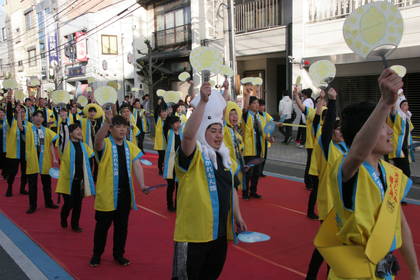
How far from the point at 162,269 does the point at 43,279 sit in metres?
1.16

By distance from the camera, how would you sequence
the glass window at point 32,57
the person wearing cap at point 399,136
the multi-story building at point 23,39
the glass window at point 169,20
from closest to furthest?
the person wearing cap at point 399,136, the glass window at point 169,20, the multi-story building at point 23,39, the glass window at point 32,57

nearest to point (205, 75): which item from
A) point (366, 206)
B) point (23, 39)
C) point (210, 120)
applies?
point (210, 120)

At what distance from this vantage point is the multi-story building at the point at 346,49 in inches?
433


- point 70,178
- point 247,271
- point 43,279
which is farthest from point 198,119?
point 70,178

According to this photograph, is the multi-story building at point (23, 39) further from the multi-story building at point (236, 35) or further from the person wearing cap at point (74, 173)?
the person wearing cap at point (74, 173)

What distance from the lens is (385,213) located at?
1855 mm

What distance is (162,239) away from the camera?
4.87m

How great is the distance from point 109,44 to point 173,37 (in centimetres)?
879

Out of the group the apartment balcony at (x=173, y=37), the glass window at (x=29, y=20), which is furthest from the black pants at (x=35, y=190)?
the glass window at (x=29, y=20)

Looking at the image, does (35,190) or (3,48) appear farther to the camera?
(3,48)

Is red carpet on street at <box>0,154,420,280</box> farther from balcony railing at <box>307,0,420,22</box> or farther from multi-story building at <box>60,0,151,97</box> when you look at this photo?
multi-story building at <box>60,0,151,97</box>

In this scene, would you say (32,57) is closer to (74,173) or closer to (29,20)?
(29,20)

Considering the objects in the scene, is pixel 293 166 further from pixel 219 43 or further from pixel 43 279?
pixel 219 43

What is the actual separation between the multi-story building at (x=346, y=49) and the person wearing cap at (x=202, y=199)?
1011 cm
